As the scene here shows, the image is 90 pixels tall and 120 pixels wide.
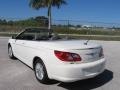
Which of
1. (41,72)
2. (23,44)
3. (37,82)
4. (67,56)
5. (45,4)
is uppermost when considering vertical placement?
(45,4)

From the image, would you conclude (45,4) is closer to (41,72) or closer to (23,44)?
(23,44)

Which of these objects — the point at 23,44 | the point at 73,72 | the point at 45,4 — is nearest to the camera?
the point at 73,72

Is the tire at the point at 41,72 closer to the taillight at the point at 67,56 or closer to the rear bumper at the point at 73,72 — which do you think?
the rear bumper at the point at 73,72

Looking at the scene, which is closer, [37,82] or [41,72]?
[41,72]

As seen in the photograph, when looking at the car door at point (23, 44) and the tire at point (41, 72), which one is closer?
the tire at point (41, 72)

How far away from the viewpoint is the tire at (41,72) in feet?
18.0

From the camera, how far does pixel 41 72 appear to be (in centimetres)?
564

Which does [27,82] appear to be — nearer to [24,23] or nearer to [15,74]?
[15,74]

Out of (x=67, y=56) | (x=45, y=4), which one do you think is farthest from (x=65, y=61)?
(x=45, y=4)

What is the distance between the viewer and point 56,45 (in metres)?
5.32

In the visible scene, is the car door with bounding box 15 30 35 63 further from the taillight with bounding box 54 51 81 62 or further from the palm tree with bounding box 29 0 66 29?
the palm tree with bounding box 29 0 66 29

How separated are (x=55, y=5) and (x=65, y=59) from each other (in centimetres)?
2286

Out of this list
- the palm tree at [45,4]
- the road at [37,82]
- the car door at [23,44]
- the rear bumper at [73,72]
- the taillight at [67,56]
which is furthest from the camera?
the palm tree at [45,4]

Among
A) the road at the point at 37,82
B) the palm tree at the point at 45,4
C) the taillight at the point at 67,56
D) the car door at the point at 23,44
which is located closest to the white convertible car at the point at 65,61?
the taillight at the point at 67,56
